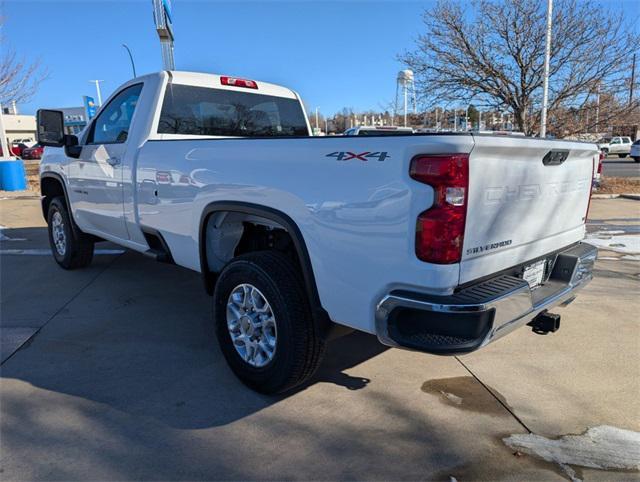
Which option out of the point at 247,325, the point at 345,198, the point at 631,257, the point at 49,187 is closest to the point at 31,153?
the point at 49,187

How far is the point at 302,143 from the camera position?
2.59m

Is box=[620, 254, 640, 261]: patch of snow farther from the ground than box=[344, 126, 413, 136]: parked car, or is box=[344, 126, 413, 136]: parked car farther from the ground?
box=[344, 126, 413, 136]: parked car

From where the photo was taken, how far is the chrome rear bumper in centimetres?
212

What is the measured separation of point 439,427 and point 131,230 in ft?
10.3

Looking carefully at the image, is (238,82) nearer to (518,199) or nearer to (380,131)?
(380,131)

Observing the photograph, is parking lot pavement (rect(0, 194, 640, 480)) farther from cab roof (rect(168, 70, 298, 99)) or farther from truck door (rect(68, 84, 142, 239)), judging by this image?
cab roof (rect(168, 70, 298, 99))

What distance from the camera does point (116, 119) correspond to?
459cm

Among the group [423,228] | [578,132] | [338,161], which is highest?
[578,132]

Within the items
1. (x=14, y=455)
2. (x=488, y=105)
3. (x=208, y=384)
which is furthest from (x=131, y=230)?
(x=488, y=105)

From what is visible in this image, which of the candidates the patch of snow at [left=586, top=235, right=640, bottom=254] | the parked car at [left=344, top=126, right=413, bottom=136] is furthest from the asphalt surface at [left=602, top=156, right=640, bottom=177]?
the parked car at [left=344, top=126, right=413, bottom=136]

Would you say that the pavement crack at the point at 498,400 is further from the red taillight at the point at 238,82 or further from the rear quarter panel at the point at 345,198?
the red taillight at the point at 238,82

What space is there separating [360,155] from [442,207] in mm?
476

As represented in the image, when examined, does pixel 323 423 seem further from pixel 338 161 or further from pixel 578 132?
pixel 578 132

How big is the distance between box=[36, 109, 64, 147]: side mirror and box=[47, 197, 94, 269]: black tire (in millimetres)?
943
